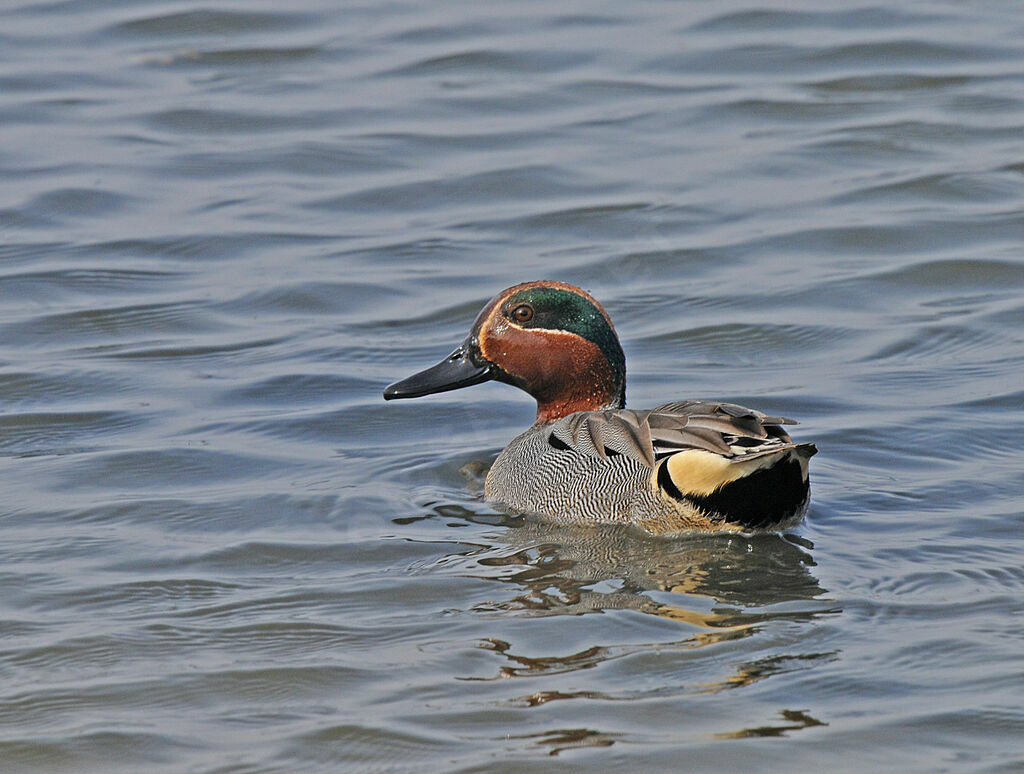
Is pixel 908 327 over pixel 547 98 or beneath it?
beneath

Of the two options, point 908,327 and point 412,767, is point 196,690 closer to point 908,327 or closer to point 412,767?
point 412,767

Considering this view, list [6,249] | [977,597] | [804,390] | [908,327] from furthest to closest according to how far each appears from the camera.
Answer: [6,249] → [908,327] → [804,390] → [977,597]

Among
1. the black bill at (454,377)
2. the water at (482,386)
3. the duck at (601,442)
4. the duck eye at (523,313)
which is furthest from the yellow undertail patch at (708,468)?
the black bill at (454,377)

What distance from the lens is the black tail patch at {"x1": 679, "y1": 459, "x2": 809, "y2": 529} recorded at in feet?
18.7

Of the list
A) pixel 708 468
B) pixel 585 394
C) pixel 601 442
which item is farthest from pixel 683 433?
pixel 585 394

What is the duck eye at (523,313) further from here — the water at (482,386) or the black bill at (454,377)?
the water at (482,386)

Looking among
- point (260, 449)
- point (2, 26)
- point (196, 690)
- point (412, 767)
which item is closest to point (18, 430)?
point (260, 449)

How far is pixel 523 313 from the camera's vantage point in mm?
7004

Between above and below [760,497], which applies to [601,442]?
above

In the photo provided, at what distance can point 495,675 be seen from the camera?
4566 mm

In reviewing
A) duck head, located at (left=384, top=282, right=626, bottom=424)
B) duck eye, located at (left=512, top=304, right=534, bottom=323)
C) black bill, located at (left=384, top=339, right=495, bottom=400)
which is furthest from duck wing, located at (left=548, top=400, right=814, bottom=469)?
black bill, located at (left=384, top=339, right=495, bottom=400)

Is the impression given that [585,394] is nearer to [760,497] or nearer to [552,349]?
[552,349]

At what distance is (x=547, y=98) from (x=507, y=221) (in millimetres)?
2632

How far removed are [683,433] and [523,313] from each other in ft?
4.76
